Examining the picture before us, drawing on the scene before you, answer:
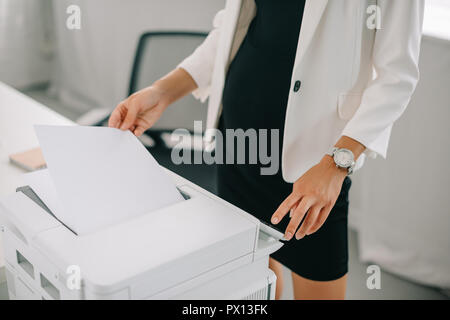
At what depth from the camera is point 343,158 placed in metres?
0.95

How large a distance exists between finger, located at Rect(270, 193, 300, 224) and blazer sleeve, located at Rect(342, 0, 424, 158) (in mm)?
216

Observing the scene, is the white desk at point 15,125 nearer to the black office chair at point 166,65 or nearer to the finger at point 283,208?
the black office chair at point 166,65

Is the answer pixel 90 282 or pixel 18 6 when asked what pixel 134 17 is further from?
pixel 90 282

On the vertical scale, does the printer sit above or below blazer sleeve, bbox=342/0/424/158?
below

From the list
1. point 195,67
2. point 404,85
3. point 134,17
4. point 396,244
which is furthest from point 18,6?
point 404,85

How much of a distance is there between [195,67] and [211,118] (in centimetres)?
15

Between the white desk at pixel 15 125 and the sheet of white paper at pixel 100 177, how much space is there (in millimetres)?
512

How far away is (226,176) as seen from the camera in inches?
53.8

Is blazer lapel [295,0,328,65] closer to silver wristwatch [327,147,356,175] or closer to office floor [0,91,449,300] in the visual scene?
silver wristwatch [327,147,356,175]

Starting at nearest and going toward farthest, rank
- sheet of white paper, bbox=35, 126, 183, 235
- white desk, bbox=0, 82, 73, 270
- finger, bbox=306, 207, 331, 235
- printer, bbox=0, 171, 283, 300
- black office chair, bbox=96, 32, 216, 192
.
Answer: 1. printer, bbox=0, 171, 283, 300
2. sheet of white paper, bbox=35, 126, 183, 235
3. finger, bbox=306, 207, 331, 235
4. white desk, bbox=0, 82, 73, 270
5. black office chair, bbox=96, 32, 216, 192

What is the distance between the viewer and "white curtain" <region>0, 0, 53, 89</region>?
3695 mm

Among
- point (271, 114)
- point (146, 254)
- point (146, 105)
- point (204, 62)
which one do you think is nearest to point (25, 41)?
point (204, 62)

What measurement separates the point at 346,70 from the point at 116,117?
518 mm

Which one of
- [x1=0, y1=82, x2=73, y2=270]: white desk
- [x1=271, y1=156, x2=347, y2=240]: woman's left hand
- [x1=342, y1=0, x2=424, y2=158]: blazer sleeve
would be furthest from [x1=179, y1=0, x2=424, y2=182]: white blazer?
[x1=0, y1=82, x2=73, y2=270]: white desk
